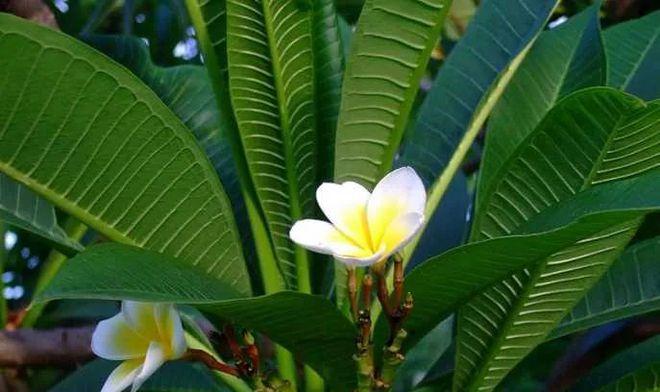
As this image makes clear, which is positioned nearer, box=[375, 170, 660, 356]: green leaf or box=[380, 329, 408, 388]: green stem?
box=[375, 170, 660, 356]: green leaf

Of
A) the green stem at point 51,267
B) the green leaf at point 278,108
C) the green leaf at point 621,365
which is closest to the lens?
the green leaf at point 278,108

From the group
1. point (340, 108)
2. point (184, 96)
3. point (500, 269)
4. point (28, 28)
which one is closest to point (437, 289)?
point (500, 269)

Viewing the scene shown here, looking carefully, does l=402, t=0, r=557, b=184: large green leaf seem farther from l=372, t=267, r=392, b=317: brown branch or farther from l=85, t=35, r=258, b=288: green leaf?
l=372, t=267, r=392, b=317: brown branch

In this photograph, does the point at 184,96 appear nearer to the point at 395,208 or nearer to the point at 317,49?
the point at 317,49

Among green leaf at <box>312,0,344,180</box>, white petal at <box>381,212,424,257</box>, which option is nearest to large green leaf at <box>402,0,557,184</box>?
green leaf at <box>312,0,344,180</box>

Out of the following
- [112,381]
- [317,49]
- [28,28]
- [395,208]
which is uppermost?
[317,49]

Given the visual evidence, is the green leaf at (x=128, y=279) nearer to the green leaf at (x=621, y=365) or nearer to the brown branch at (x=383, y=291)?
the brown branch at (x=383, y=291)

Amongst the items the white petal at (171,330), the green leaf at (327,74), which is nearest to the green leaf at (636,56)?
the green leaf at (327,74)
